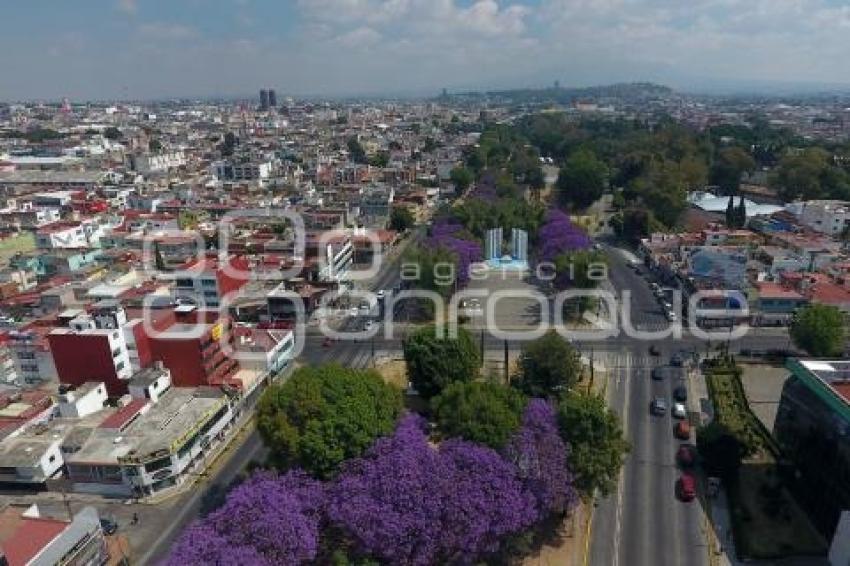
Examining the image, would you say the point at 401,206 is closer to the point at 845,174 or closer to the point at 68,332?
the point at 68,332

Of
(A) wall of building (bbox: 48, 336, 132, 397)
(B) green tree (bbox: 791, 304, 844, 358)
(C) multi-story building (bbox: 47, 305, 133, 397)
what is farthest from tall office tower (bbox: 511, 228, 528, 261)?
(A) wall of building (bbox: 48, 336, 132, 397)

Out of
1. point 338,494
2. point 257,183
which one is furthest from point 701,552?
point 257,183

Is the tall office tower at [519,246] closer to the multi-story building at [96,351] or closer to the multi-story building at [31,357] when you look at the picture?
the multi-story building at [96,351]

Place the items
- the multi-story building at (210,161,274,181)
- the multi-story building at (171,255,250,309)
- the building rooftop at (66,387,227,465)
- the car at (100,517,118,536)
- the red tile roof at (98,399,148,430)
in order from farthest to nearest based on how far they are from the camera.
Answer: the multi-story building at (210,161,274,181), the multi-story building at (171,255,250,309), the red tile roof at (98,399,148,430), the building rooftop at (66,387,227,465), the car at (100,517,118,536)

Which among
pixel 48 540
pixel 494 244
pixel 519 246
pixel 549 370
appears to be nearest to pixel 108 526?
pixel 48 540

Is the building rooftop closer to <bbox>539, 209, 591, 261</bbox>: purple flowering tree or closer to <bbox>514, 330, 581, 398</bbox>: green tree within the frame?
<bbox>514, 330, 581, 398</bbox>: green tree

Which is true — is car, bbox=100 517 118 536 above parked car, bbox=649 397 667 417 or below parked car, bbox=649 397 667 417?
below

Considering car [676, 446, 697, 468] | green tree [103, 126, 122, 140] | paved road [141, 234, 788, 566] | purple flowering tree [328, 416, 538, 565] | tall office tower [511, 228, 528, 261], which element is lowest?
paved road [141, 234, 788, 566]
